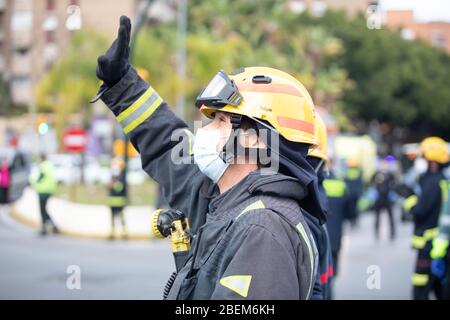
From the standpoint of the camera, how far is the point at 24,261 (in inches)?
455

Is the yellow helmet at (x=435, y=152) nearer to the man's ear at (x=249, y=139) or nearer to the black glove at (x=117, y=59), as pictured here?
the black glove at (x=117, y=59)

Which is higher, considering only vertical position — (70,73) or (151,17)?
(151,17)

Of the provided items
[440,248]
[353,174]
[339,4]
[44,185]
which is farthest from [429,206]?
[339,4]

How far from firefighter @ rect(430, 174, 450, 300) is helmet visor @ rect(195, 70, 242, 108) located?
3.89 metres

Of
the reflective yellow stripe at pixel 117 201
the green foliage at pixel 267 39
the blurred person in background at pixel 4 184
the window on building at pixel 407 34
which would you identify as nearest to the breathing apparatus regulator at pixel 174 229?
the reflective yellow stripe at pixel 117 201

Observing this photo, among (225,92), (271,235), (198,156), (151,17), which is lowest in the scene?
(271,235)

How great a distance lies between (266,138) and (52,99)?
101 feet

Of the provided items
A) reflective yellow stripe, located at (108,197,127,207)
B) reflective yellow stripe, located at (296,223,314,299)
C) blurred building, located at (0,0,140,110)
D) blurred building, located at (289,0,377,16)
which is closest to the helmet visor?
reflective yellow stripe, located at (296,223,314,299)

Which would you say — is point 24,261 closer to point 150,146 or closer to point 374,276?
point 374,276

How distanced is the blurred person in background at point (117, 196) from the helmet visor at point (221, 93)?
1187 centimetres

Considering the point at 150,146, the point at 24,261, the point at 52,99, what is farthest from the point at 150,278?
the point at 52,99

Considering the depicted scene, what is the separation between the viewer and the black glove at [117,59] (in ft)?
9.45

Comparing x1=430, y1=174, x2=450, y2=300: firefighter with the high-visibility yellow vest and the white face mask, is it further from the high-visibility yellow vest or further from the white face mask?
the high-visibility yellow vest

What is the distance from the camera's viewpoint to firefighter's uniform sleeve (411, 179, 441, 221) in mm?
7285
